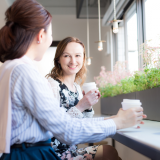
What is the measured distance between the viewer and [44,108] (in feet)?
2.46

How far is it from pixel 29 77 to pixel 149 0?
296 centimetres

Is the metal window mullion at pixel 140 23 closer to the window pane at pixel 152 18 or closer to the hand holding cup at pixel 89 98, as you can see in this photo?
the window pane at pixel 152 18

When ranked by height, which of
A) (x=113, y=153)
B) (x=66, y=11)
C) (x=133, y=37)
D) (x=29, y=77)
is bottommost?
(x=113, y=153)

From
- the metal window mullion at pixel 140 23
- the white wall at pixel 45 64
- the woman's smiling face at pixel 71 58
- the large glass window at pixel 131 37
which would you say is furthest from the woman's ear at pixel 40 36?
the white wall at pixel 45 64

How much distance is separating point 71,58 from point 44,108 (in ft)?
3.27

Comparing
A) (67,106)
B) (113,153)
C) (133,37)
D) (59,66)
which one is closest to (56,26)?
(133,37)

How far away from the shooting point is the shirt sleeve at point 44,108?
0.75 meters

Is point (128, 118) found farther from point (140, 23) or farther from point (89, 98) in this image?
point (140, 23)

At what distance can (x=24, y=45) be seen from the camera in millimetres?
856

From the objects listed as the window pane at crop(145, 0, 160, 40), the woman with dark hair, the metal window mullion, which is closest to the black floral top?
the woman with dark hair

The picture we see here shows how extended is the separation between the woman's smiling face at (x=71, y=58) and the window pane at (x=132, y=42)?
85.0 inches

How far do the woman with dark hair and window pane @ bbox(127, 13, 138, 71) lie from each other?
3.01 metres

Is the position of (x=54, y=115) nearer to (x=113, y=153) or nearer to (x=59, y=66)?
(x=113, y=153)

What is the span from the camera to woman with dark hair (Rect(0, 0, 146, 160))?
29.6 inches
